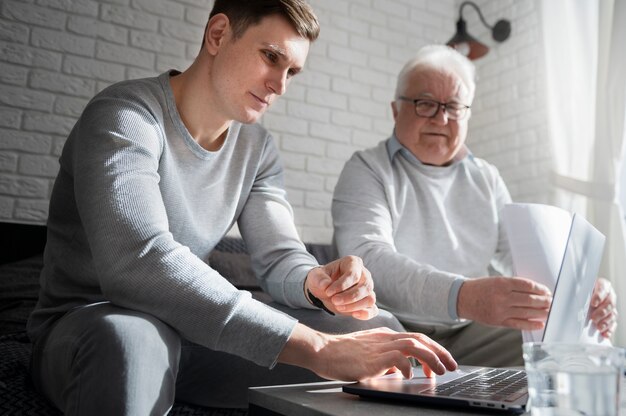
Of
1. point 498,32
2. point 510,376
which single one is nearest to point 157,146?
point 510,376

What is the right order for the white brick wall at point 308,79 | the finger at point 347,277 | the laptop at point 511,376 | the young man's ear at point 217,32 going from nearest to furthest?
the laptop at point 511,376, the finger at point 347,277, the young man's ear at point 217,32, the white brick wall at point 308,79

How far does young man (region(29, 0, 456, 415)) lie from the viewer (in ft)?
2.42

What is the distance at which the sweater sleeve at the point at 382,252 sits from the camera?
1269 mm

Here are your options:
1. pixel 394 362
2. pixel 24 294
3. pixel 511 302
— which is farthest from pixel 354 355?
pixel 24 294

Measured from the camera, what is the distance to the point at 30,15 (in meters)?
2.18

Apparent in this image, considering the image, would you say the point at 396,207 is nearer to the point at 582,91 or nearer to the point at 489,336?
the point at 489,336

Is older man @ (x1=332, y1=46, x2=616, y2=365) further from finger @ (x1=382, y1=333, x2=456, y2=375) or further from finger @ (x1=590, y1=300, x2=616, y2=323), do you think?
finger @ (x1=382, y1=333, x2=456, y2=375)

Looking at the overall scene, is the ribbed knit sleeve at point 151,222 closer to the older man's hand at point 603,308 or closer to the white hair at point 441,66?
the white hair at point 441,66

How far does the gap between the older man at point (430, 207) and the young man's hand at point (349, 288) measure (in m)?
0.34

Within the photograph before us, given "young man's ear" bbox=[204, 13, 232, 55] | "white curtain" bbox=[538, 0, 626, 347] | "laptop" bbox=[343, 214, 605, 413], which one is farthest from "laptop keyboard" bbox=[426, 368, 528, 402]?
"white curtain" bbox=[538, 0, 626, 347]

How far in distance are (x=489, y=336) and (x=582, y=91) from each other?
133 cm

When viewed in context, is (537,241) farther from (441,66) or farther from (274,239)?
(441,66)

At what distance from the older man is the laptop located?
454mm

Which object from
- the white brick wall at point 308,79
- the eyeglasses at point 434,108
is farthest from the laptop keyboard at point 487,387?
the white brick wall at point 308,79
